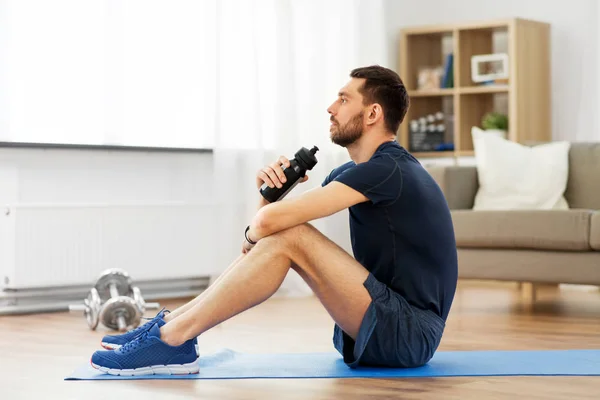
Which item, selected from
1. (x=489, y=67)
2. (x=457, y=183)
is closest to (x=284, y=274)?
(x=457, y=183)

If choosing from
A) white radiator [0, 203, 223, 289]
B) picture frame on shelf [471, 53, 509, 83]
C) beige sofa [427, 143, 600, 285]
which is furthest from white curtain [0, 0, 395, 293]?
beige sofa [427, 143, 600, 285]

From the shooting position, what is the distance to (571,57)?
6.01 meters

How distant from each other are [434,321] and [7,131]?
2.68 m

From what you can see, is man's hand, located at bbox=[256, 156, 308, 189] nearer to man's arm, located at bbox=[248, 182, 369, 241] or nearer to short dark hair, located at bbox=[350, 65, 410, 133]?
man's arm, located at bbox=[248, 182, 369, 241]

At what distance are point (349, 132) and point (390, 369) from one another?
663 mm

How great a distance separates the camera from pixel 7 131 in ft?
15.2

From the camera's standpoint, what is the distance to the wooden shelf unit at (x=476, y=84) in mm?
5859

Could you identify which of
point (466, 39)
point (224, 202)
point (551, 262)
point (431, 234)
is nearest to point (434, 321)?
point (431, 234)

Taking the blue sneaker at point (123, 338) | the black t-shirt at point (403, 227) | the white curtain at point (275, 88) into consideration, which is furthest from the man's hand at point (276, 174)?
the white curtain at point (275, 88)

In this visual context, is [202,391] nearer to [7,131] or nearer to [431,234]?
[431,234]

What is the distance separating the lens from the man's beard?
2.74 metres

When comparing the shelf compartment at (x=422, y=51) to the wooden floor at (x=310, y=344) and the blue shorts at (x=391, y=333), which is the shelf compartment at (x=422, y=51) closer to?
the wooden floor at (x=310, y=344)

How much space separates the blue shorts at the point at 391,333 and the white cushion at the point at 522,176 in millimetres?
2204

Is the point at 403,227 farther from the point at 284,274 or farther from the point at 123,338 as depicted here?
the point at 123,338
